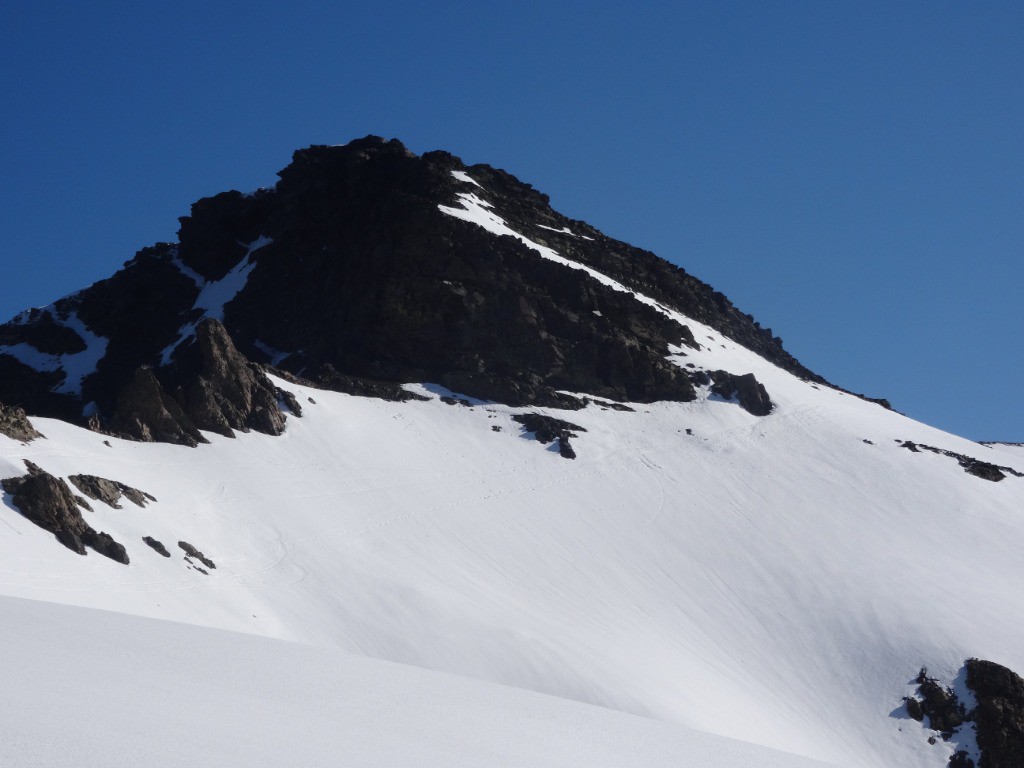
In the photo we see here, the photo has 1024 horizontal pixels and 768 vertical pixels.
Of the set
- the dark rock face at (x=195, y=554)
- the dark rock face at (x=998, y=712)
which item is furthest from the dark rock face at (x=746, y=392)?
the dark rock face at (x=195, y=554)

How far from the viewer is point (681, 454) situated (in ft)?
170

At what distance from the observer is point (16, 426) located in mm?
33281

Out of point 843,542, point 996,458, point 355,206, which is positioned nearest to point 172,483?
point 843,542

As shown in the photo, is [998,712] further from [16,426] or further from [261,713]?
[16,426]

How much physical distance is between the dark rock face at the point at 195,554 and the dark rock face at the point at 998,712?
24.9m

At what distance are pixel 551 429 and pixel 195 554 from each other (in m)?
24.1

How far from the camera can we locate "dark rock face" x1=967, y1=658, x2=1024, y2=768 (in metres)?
32.0

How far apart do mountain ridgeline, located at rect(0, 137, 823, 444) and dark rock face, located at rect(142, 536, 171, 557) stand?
547 inches

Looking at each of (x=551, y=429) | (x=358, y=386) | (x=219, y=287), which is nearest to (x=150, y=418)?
(x=358, y=386)

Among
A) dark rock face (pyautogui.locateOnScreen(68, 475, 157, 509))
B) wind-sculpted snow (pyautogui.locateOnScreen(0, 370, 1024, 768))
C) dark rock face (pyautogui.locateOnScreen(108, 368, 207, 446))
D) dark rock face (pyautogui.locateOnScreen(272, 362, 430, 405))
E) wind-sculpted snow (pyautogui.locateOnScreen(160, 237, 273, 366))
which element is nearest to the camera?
wind-sculpted snow (pyautogui.locateOnScreen(0, 370, 1024, 768))

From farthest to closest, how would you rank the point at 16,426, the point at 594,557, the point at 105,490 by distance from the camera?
the point at 594,557 < the point at 16,426 < the point at 105,490

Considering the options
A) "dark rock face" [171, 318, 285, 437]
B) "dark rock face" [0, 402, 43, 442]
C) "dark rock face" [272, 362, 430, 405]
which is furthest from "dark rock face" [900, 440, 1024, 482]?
"dark rock face" [0, 402, 43, 442]

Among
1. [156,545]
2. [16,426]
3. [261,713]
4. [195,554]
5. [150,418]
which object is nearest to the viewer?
[261,713]

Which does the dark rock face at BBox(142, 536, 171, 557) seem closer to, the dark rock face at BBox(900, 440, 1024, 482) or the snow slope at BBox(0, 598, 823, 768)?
the snow slope at BBox(0, 598, 823, 768)
